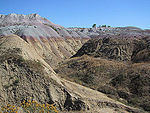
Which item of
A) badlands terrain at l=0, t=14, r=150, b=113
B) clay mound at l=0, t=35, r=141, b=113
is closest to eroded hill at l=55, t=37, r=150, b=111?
badlands terrain at l=0, t=14, r=150, b=113

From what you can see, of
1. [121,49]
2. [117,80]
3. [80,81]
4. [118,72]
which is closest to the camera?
[117,80]

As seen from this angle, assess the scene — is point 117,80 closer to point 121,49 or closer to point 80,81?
point 80,81

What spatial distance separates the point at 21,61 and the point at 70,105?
4.46 m

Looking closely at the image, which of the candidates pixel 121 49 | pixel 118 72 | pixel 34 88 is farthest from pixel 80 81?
pixel 121 49

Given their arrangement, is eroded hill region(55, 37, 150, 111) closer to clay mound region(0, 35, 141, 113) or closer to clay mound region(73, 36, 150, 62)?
clay mound region(73, 36, 150, 62)

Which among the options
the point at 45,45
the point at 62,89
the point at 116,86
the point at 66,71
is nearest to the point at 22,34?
the point at 45,45

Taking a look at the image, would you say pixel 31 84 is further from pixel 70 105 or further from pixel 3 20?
pixel 3 20

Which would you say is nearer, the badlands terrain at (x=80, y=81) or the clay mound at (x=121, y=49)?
the badlands terrain at (x=80, y=81)

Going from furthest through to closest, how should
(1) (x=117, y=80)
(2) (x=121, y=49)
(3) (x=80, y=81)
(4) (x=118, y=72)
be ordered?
(2) (x=121, y=49), (4) (x=118, y=72), (3) (x=80, y=81), (1) (x=117, y=80)

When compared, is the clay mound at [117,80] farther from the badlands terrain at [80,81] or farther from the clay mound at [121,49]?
the clay mound at [121,49]

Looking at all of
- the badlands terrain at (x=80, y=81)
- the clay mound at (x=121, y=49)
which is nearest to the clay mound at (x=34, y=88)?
the badlands terrain at (x=80, y=81)

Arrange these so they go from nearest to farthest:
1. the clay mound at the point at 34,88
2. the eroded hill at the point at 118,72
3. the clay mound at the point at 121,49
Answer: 1. the clay mound at the point at 34,88
2. the eroded hill at the point at 118,72
3. the clay mound at the point at 121,49

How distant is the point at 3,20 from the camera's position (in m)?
84.1

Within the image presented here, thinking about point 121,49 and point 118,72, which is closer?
point 118,72
